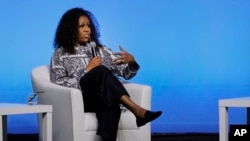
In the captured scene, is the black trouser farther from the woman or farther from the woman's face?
the woman's face


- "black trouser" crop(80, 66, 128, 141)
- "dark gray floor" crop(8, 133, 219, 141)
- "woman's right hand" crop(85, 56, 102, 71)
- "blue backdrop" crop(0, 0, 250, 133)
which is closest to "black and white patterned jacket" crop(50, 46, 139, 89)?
"woman's right hand" crop(85, 56, 102, 71)

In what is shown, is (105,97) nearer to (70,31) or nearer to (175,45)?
(70,31)

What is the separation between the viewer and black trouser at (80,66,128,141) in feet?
9.89

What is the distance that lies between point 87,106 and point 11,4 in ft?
6.32

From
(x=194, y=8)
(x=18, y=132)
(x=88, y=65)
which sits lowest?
(x=18, y=132)

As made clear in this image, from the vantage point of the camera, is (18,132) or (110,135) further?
(18,132)

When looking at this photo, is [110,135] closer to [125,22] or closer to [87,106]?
[87,106]

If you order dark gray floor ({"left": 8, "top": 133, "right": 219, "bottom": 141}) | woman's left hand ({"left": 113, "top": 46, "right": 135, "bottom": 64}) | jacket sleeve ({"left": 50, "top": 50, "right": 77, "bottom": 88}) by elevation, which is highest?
woman's left hand ({"left": 113, "top": 46, "right": 135, "bottom": 64})

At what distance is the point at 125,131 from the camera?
3156 millimetres

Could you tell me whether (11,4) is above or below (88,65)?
above

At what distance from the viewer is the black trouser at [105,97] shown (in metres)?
3.01

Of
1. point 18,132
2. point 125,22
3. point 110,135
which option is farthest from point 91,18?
point 18,132

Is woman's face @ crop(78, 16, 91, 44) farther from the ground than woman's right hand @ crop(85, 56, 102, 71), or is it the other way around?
woman's face @ crop(78, 16, 91, 44)

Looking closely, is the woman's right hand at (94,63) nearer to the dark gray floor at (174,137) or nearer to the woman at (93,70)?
the woman at (93,70)
